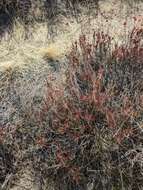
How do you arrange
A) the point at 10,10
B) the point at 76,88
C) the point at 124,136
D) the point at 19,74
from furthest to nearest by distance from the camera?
the point at 10,10 → the point at 19,74 → the point at 76,88 → the point at 124,136

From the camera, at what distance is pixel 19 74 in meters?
5.02

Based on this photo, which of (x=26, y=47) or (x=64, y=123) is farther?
(x=26, y=47)

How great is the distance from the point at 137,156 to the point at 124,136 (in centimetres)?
23

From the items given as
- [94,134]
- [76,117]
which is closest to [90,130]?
[94,134]

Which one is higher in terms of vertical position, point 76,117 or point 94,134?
point 76,117

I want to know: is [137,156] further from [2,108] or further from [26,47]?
[26,47]

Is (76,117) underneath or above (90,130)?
above

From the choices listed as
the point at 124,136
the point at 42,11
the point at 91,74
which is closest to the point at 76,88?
the point at 91,74

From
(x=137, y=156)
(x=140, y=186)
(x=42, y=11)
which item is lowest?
(x=140, y=186)

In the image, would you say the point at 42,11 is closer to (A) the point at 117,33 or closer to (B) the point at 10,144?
(A) the point at 117,33

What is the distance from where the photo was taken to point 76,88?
448 cm

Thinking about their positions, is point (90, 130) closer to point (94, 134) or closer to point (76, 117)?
point (94, 134)

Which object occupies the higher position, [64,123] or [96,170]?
[64,123]

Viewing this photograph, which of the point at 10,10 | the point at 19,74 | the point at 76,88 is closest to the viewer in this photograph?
the point at 76,88
